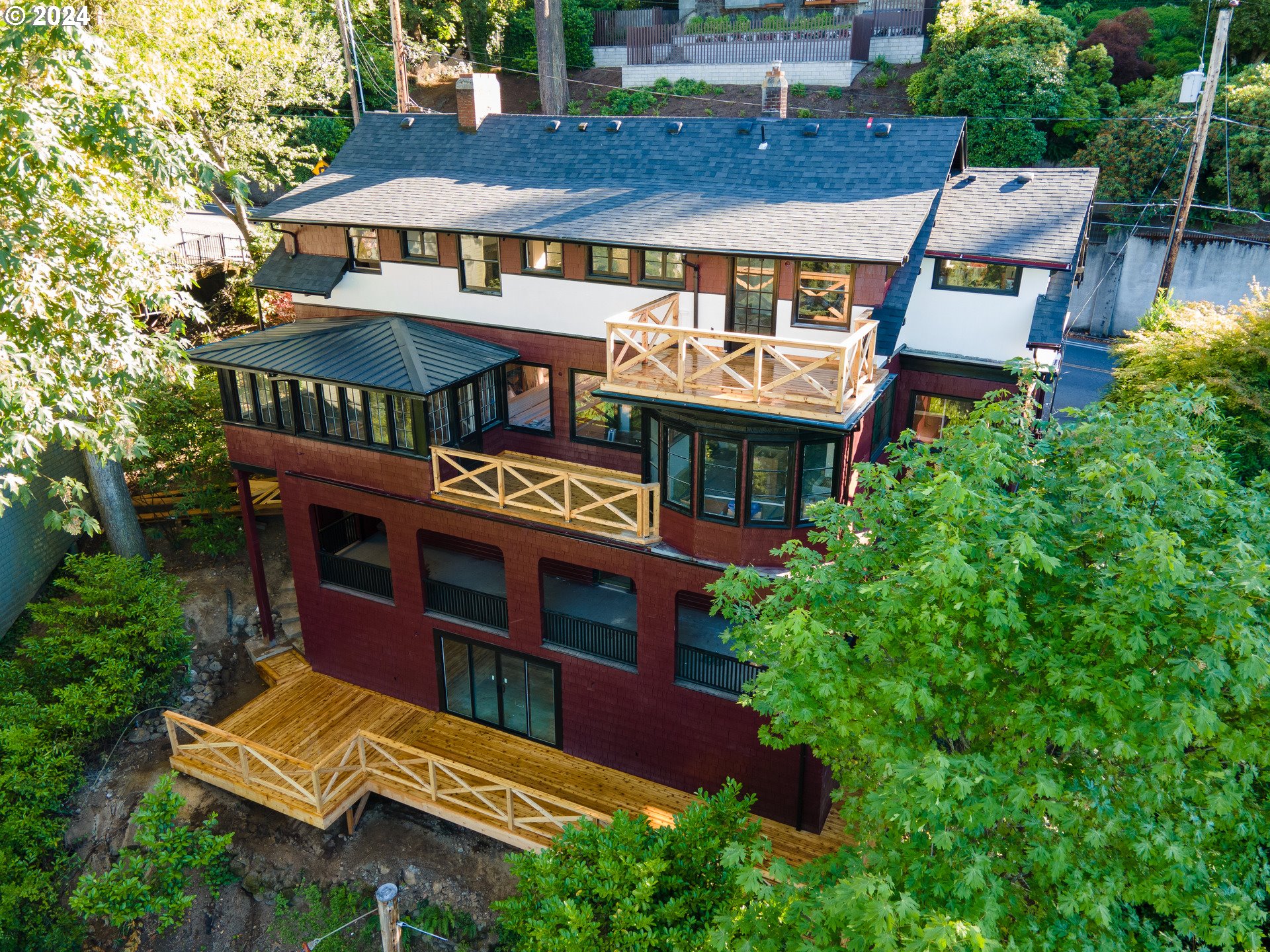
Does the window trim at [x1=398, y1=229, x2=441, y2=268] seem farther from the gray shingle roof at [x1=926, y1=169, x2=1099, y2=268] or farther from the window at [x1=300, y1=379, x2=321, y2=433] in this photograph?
the gray shingle roof at [x1=926, y1=169, x2=1099, y2=268]

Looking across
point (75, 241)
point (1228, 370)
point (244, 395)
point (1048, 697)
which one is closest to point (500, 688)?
point (244, 395)

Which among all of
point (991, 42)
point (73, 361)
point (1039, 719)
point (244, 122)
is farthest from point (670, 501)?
point (991, 42)

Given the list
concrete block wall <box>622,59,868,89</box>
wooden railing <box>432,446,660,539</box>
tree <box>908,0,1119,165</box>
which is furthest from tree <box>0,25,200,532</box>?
concrete block wall <box>622,59,868,89</box>

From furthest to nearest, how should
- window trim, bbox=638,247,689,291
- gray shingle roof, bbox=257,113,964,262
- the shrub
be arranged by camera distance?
1. window trim, bbox=638,247,689,291
2. the shrub
3. gray shingle roof, bbox=257,113,964,262

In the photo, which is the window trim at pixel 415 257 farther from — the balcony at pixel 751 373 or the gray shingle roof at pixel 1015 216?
the gray shingle roof at pixel 1015 216

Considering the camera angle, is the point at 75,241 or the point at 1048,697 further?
the point at 75,241

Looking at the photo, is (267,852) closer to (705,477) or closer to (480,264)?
(705,477)

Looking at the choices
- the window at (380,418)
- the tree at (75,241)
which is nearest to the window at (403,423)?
the window at (380,418)
